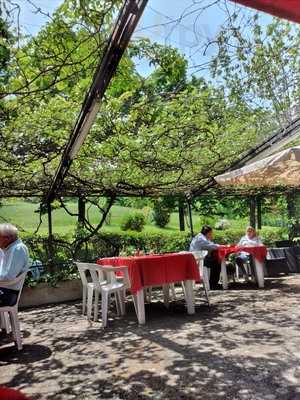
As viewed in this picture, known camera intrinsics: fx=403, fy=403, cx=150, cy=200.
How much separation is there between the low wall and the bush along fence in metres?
0.13

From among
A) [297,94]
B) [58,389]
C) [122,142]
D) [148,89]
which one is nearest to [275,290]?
[297,94]

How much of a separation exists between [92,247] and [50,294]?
183 centimetres

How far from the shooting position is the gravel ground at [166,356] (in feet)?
10.3

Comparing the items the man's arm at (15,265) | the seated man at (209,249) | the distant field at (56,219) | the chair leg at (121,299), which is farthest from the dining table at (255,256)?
the man's arm at (15,265)

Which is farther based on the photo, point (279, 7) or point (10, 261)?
point (10, 261)

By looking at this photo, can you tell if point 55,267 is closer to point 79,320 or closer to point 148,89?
point 79,320

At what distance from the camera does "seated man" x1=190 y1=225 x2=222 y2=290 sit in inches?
325

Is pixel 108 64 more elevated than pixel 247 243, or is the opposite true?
pixel 108 64

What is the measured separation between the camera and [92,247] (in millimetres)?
9461

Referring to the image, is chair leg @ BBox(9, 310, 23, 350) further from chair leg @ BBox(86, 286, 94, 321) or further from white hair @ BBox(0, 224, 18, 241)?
chair leg @ BBox(86, 286, 94, 321)

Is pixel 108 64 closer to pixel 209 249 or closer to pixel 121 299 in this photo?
pixel 121 299

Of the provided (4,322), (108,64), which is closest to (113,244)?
(4,322)

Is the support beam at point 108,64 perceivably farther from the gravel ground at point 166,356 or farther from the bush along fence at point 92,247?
the bush along fence at point 92,247

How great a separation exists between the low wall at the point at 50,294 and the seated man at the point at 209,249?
8.26 feet
